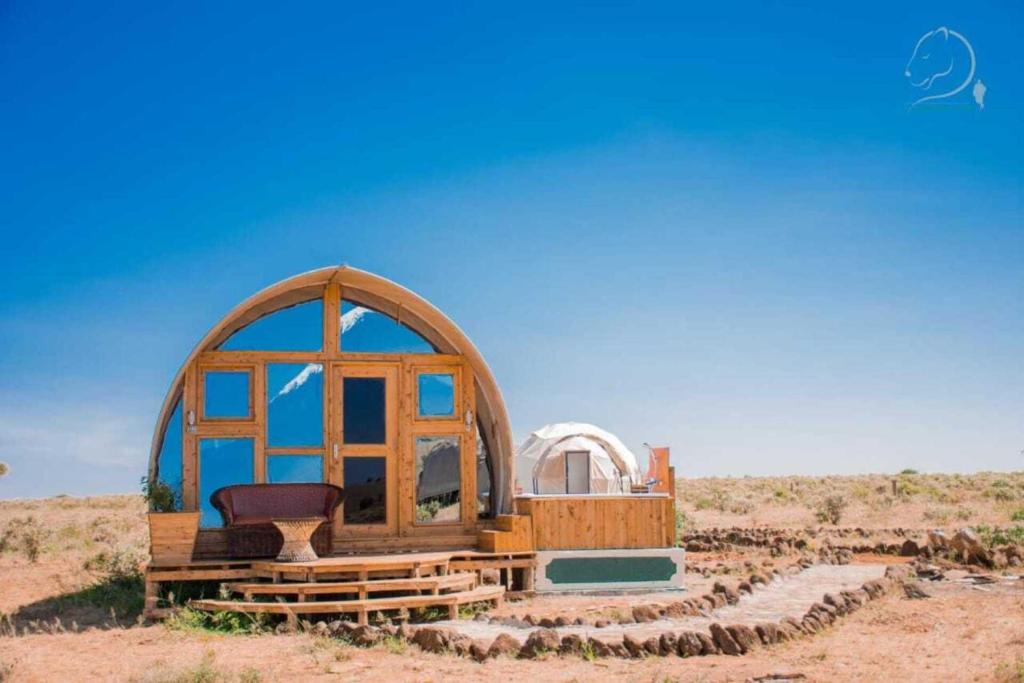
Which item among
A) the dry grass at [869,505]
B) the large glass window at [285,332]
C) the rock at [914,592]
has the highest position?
the large glass window at [285,332]

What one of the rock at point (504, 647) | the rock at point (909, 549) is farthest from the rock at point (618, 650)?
the rock at point (909, 549)

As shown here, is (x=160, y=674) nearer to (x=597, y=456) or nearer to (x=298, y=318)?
(x=298, y=318)

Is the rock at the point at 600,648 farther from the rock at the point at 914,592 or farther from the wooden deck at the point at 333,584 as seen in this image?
the rock at the point at 914,592

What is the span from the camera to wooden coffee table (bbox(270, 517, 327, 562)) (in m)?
11.6

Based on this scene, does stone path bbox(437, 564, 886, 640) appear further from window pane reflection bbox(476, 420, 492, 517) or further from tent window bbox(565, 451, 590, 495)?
tent window bbox(565, 451, 590, 495)

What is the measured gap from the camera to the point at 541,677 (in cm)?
778

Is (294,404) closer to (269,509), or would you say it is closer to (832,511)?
(269,509)

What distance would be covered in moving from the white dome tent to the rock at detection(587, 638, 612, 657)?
1741 cm

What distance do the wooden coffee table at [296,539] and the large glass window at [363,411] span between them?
232 centimetres

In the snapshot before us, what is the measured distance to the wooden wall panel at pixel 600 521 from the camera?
13.7m

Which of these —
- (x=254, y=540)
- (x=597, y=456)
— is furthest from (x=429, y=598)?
(x=597, y=456)

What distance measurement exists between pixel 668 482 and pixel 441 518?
3.61 meters

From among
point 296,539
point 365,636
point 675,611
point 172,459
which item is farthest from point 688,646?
point 172,459

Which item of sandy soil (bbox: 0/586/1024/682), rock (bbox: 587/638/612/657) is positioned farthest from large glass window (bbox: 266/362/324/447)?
rock (bbox: 587/638/612/657)
